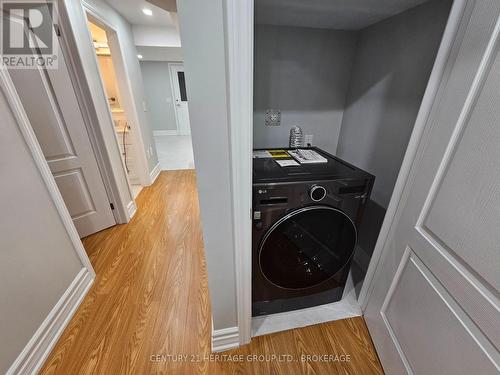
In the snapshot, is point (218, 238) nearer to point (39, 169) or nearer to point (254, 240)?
point (254, 240)

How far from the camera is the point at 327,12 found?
106 cm

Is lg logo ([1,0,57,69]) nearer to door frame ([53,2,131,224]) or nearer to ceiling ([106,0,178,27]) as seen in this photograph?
door frame ([53,2,131,224])

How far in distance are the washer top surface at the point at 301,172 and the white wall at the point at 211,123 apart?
0.68 ft

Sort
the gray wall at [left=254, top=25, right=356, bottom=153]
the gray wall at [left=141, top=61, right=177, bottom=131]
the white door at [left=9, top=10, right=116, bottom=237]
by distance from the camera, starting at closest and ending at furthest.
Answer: the gray wall at [left=254, top=25, right=356, bottom=153], the white door at [left=9, top=10, right=116, bottom=237], the gray wall at [left=141, top=61, right=177, bottom=131]

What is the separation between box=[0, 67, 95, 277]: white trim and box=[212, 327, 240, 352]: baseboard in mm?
1128

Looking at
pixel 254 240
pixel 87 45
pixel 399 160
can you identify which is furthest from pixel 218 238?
pixel 87 45

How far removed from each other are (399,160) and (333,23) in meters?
0.93

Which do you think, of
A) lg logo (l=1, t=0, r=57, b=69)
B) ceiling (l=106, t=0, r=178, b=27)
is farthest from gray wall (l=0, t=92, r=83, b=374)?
ceiling (l=106, t=0, r=178, b=27)

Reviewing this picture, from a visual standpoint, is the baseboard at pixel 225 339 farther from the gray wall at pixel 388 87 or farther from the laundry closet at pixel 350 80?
the gray wall at pixel 388 87

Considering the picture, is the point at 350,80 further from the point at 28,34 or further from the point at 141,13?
the point at 141,13

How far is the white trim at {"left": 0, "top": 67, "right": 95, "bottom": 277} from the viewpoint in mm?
1015

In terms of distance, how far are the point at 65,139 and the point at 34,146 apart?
671mm

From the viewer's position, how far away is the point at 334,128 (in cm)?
165

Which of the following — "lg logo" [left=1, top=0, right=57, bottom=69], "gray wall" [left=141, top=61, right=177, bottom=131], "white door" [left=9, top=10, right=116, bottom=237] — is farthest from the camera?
"gray wall" [left=141, top=61, right=177, bottom=131]
